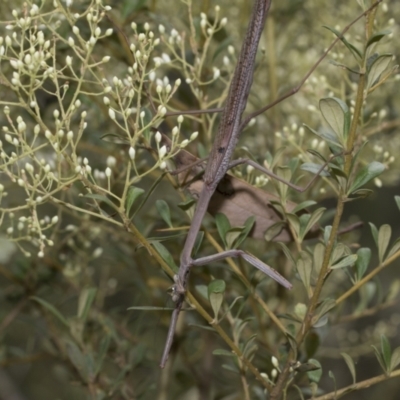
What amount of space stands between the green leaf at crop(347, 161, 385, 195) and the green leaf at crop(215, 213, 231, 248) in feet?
0.67

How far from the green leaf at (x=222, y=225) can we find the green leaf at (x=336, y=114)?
0.21 m

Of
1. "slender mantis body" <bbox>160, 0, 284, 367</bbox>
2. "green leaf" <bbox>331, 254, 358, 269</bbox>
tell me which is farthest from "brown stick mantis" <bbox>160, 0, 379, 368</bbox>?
"green leaf" <bbox>331, 254, 358, 269</bbox>

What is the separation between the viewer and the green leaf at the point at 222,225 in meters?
0.86

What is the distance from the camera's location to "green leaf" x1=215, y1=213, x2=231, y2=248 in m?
0.86

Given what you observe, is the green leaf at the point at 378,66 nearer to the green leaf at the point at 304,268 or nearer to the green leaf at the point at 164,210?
the green leaf at the point at 304,268

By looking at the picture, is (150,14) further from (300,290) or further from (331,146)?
(300,290)

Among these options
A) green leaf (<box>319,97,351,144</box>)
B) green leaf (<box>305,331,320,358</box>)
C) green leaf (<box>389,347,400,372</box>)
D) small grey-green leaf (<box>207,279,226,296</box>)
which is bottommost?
green leaf (<box>305,331,320,358</box>)

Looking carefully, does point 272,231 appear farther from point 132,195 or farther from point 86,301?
point 86,301

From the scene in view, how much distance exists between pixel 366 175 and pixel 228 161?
0.21m

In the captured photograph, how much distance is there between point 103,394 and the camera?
1.04 meters

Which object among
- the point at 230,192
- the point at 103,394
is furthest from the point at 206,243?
the point at 103,394

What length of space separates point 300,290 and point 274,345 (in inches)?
13.4

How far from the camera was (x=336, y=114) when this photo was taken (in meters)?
0.75

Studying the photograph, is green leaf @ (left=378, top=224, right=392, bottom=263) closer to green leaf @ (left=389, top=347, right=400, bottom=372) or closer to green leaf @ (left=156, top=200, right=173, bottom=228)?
green leaf @ (left=389, top=347, right=400, bottom=372)
